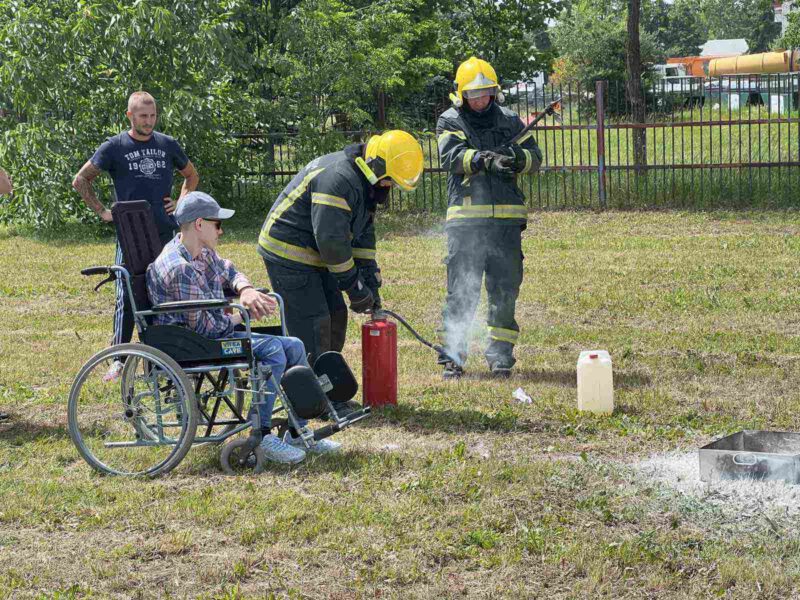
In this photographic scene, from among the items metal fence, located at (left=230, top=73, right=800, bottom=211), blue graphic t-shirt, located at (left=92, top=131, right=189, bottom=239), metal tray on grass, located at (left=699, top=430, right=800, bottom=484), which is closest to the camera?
metal tray on grass, located at (left=699, top=430, right=800, bottom=484)

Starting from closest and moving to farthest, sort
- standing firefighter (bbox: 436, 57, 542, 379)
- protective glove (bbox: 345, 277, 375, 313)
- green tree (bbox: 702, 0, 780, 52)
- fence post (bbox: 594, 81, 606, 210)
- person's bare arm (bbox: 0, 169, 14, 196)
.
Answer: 1. protective glove (bbox: 345, 277, 375, 313)
2. person's bare arm (bbox: 0, 169, 14, 196)
3. standing firefighter (bbox: 436, 57, 542, 379)
4. fence post (bbox: 594, 81, 606, 210)
5. green tree (bbox: 702, 0, 780, 52)

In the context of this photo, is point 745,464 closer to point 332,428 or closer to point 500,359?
point 332,428

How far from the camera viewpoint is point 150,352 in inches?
213

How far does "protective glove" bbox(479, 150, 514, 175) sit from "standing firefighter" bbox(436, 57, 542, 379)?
0.07m

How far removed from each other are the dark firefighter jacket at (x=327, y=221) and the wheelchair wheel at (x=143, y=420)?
1178 millimetres

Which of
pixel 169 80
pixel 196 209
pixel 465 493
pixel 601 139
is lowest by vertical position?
pixel 465 493

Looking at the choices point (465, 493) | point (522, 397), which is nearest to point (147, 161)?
point (522, 397)

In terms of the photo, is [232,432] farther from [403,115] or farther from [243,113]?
[403,115]

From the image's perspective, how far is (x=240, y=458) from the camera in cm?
567

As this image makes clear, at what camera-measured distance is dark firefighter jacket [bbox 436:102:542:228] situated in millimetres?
7832

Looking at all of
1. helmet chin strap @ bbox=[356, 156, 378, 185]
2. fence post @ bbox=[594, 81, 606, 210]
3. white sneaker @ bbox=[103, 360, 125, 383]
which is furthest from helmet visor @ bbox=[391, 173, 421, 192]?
fence post @ bbox=[594, 81, 606, 210]

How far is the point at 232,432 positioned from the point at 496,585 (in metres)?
1.97

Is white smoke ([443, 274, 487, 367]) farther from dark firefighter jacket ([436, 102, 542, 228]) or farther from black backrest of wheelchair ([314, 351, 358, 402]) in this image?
black backrest of wheelchair ([314, 351, 358, 402])

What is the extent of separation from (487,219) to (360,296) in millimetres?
1597
